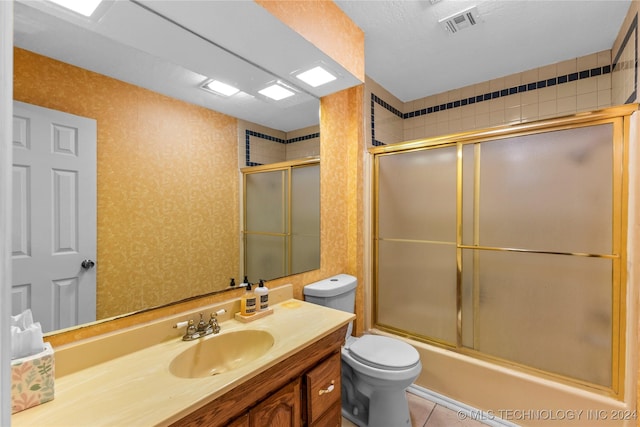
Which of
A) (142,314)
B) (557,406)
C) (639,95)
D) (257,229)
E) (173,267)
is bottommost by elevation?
(557,406)

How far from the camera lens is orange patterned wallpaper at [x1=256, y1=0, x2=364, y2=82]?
4.32 feet

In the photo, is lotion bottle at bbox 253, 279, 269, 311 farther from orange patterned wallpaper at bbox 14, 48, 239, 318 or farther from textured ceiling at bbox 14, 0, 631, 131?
textured ceiling at bbox 14, 0, 631, 131

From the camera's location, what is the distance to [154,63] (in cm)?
115

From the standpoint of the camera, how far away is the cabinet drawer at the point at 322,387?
1172 mm

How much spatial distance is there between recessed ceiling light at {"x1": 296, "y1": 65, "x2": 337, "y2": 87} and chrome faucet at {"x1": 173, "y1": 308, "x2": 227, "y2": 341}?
54.4 inches

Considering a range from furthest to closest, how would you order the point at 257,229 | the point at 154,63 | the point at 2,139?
the point at 257,229, the point at 154,63, the point at 2,139

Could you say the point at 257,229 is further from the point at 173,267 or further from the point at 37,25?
the point at 37,25

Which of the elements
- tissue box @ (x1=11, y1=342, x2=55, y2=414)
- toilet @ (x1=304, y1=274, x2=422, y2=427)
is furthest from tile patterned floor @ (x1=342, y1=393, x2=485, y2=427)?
tissue box @ (x1=11, y1=342, x2=55, y2=414)

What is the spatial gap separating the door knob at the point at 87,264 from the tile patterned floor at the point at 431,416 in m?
1.64

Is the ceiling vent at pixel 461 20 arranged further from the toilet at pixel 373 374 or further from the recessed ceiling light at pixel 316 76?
the toilet at pixel 373 374

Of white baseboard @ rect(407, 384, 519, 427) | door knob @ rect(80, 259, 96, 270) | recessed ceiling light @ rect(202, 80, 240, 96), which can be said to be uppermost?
recessed ceiling light @ rect(202, 80, 240, 96)

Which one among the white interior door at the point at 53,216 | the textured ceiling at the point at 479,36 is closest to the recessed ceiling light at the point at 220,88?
the white interior door at the point at 53,216

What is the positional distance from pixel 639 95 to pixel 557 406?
173 cm

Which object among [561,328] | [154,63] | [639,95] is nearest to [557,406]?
[561,328]
